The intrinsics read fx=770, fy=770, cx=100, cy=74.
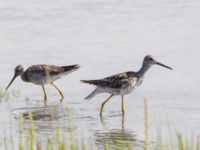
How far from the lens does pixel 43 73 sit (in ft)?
51.3

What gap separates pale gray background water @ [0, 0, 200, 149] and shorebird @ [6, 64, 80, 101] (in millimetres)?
272

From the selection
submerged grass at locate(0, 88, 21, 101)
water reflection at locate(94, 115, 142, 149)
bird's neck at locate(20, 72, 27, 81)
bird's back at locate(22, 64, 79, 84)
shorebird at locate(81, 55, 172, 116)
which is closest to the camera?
water reflection at locate(94, 115, 142, 149)

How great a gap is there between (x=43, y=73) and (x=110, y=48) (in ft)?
10.4

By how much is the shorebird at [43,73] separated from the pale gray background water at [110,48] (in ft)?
0.89

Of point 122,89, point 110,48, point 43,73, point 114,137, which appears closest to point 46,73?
point 43,73

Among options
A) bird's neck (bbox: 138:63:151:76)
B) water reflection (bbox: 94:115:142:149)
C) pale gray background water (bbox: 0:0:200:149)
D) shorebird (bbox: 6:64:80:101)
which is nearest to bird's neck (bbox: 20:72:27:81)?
shorebird (bbox: 6:64:80:101)

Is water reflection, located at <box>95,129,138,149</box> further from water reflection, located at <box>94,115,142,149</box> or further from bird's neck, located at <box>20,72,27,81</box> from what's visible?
bird's neck, located at <box>20,72,27,81</box>

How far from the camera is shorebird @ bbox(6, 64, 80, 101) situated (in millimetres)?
15461

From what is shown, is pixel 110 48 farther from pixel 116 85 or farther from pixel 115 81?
pixel 116 85

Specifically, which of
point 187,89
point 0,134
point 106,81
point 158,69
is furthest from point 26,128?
point 158,69

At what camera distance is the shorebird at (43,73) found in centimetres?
1546

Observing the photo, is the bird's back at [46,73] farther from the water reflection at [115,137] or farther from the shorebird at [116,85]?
the water reflection at [115,137]

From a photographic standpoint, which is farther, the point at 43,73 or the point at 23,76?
the point at 23,76

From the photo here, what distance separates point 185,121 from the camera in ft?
40.0
